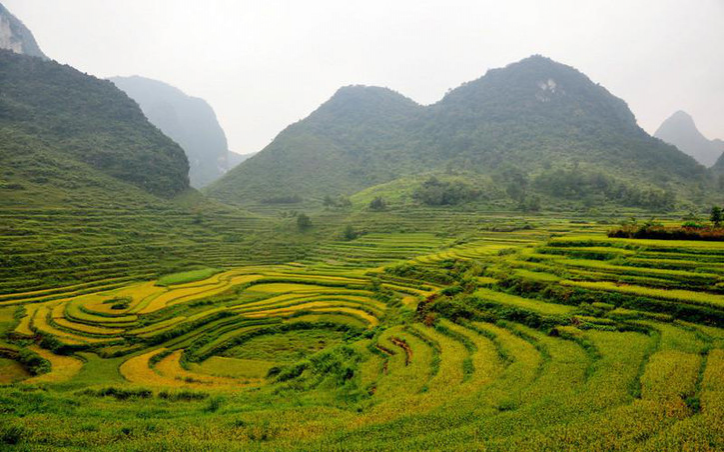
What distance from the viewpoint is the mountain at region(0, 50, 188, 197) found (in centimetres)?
6041

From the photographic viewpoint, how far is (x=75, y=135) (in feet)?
246

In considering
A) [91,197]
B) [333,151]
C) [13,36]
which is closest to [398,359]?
[91,197]

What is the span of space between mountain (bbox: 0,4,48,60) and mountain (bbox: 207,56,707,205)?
66.2 m

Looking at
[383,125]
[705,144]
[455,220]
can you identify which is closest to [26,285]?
[455,220]

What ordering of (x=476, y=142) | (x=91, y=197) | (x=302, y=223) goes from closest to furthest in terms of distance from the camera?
1. (x=91, y=197)
2. (x=302, y=223)
3. (x=476, y=142)

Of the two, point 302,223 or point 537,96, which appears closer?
point 302,223

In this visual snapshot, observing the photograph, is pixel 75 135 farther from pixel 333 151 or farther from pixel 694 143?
pixel 694 143

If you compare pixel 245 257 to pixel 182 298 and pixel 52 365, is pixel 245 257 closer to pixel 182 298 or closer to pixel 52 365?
pixel 182 298

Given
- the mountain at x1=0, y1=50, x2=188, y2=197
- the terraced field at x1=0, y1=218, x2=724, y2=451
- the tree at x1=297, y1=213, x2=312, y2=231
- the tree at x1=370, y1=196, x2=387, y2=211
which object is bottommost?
the terraced field at x1=0, y1=218, x2=724, y2=451

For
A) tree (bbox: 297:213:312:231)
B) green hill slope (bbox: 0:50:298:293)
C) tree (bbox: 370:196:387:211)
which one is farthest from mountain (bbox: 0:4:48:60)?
tree (bbox: 370:196:387:211)

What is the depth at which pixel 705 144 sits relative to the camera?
180500 mm

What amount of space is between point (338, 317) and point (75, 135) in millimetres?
79687

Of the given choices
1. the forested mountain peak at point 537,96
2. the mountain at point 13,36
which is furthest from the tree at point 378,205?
the mountain at point 13,36

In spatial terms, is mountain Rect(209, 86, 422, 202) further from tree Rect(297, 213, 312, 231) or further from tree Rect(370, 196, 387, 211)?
tree Rect(297, 213, 312, 231)
